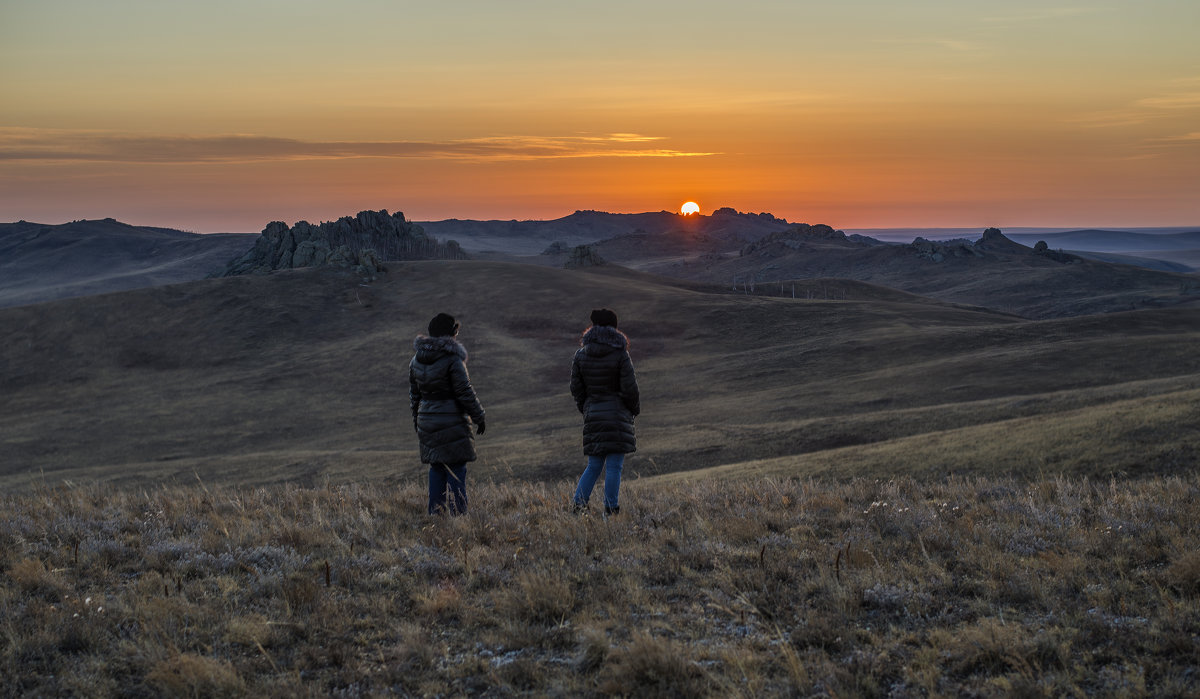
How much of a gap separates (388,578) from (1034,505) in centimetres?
683

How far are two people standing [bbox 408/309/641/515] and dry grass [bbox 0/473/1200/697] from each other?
0.78 m

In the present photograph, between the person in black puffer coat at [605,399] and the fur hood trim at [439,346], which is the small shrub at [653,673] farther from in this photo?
the fur hood trim at [439,346]

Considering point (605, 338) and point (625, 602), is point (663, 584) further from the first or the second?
point (605, 338)

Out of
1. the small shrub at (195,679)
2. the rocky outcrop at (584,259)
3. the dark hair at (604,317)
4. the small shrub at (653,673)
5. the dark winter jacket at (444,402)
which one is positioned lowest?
the rocky outcrop at (584,259)

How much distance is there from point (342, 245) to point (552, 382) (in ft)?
288

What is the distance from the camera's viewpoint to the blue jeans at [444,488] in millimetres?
9766

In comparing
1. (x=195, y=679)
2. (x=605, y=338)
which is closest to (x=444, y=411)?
(x=605, y=338)

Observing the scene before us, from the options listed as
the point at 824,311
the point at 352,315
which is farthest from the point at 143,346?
the point at 824,311

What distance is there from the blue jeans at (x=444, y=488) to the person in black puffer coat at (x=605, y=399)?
4.56ft

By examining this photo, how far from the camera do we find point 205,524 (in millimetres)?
9305

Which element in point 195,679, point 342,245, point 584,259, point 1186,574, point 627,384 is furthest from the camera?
point 584,259

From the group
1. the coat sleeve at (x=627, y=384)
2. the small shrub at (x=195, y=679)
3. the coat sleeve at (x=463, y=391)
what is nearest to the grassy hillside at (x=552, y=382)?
the coat sleeve at (x=627, y=384)

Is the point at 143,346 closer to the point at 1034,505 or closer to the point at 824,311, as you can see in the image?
the point at 824,311

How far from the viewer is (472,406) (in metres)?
9.68
